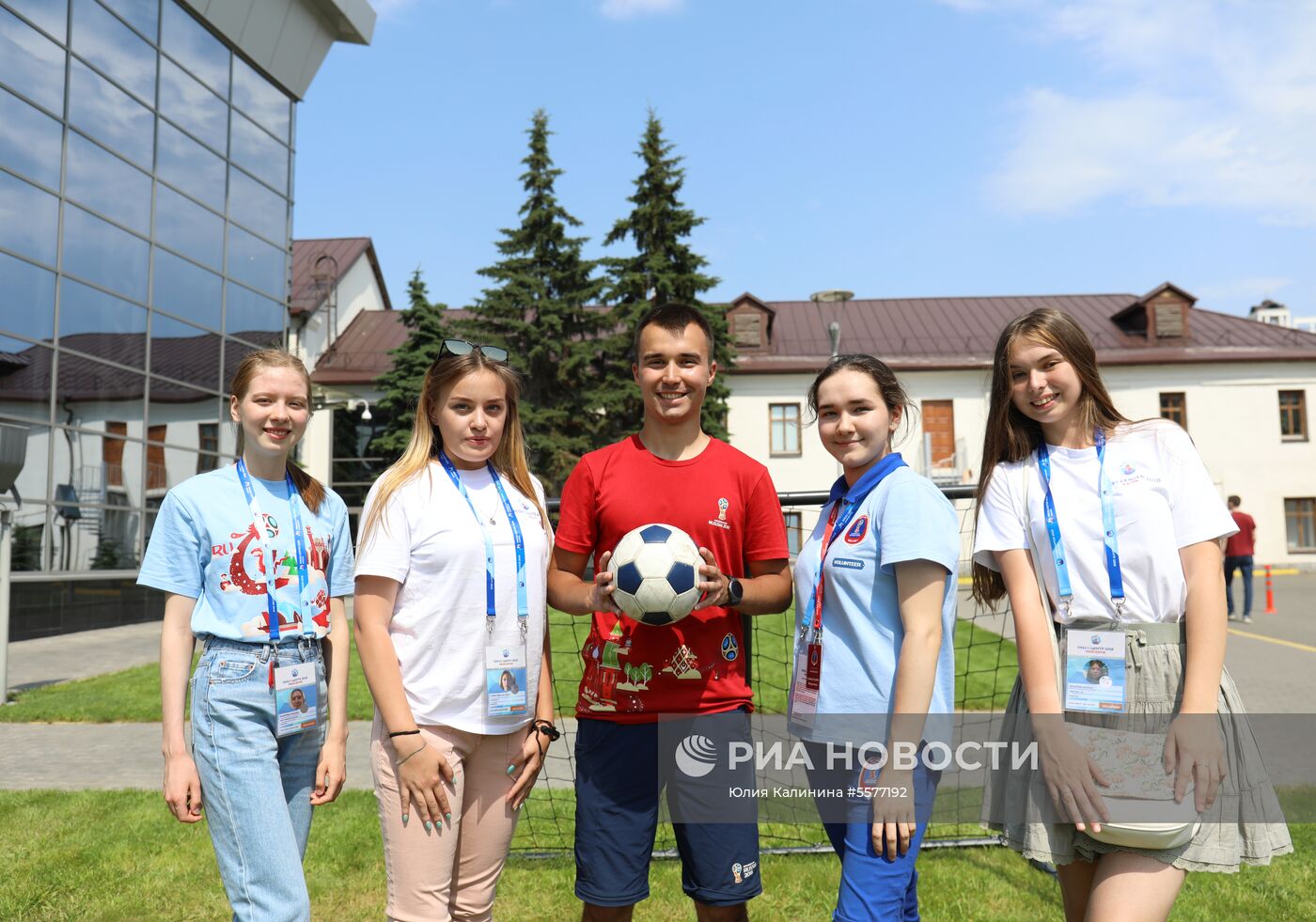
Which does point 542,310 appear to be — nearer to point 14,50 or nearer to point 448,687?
point 14,50

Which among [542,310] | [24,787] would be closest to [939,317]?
[542,310]

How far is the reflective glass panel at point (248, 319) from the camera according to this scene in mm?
18828

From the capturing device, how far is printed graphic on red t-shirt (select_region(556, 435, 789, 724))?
116 inches

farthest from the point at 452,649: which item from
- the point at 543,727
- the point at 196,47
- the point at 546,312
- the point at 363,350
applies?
the point at 363,350

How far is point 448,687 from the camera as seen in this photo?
2707 mm

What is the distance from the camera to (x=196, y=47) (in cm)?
1739

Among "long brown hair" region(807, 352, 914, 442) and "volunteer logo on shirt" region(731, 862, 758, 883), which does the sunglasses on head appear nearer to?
"long brown hair" region(807, 352, 914, 442)

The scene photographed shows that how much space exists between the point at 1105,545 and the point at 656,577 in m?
1.24

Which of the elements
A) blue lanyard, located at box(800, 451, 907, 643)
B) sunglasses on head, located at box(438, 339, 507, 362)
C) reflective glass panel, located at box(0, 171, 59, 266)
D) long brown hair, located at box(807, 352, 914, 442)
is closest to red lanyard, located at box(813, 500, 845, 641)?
blue lanyard, located at box(800, 451, 907, 643)

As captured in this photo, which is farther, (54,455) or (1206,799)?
(54,455)

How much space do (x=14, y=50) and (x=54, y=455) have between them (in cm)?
604

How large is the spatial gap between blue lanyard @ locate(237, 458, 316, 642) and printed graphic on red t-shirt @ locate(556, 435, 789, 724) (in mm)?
812

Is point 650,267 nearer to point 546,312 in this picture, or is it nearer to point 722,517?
point 546,312

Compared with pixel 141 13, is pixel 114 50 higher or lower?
lower
